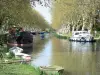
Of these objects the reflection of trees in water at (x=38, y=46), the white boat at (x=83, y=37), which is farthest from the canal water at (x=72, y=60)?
the white boat at (x=83, y=37)

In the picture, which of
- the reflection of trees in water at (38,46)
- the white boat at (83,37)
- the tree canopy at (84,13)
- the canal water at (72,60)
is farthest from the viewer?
the tree canopy at (84,13)

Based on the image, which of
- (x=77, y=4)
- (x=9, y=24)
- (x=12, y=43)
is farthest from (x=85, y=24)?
(x=9, y=24)

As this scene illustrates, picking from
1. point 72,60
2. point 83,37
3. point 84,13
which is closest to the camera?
point 72,60

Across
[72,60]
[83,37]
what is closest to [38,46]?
[83,37]

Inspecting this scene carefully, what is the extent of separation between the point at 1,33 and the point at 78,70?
418 inches

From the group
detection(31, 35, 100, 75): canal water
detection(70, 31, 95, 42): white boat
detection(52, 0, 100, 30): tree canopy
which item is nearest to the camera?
detection(31, 35, 100, 75): canal water

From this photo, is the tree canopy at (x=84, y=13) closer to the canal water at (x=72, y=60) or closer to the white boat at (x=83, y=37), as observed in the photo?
the white boat at (x=83, y=37)

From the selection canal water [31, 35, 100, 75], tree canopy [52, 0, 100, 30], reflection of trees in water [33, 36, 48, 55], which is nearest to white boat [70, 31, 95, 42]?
tree canopy [52, 0, 100, 30]

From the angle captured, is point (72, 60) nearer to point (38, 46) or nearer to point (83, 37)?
point (38, 46)

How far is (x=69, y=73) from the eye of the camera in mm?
22172

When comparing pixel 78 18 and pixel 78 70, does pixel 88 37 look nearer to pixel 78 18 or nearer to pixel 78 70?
pixel 78 18

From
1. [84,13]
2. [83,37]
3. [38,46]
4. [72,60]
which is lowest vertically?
[38,46]

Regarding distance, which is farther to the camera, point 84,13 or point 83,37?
point 84,13

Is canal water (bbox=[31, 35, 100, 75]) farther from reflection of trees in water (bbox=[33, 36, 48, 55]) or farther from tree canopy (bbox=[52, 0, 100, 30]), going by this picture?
tree canopy (bbox=[52, 0, 100, 30])
